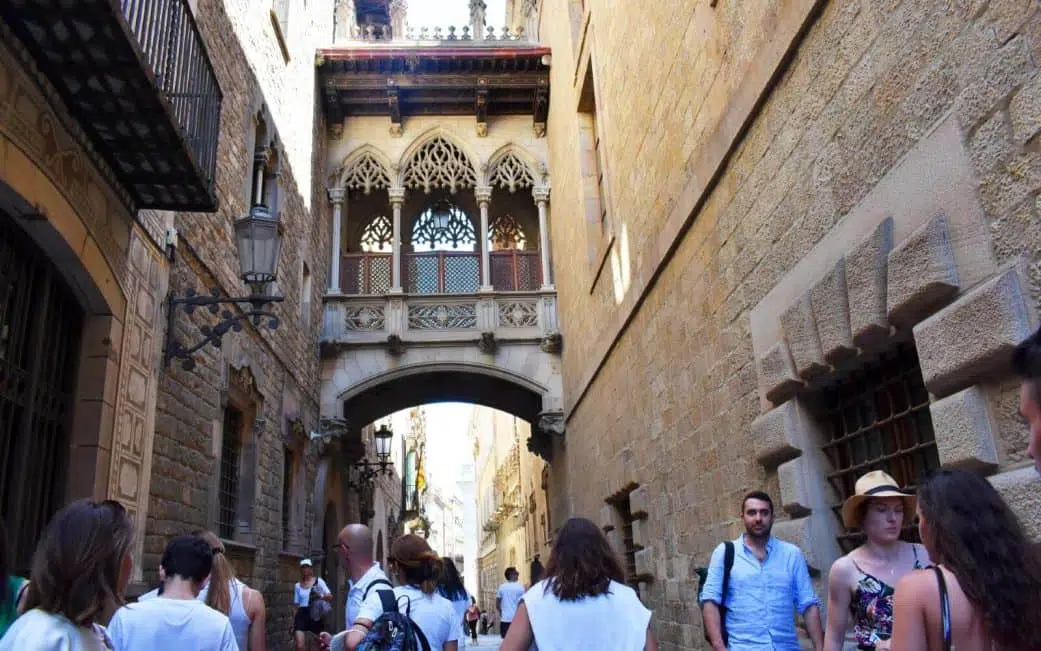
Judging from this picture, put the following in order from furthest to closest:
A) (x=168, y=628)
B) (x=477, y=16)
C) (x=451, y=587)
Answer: (x=477, y=16) < (x=451, y=587) < (x=168, y=628)

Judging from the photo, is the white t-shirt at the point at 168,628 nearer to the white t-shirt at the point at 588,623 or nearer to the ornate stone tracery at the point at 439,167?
the white t-shirt at the point at 588,623

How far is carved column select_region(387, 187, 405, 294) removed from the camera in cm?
1398

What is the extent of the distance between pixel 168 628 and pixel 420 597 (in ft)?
2.95

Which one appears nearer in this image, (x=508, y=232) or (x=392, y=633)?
(x=392, y=633)

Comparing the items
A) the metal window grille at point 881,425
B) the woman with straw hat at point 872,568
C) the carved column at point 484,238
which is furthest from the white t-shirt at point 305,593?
the woman with straw hat at point 872,568

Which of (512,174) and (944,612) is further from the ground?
(512,174)

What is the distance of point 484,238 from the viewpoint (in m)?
14.4

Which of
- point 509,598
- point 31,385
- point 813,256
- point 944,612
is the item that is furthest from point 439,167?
point 944,612

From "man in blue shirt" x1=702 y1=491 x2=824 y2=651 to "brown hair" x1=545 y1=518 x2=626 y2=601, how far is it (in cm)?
127

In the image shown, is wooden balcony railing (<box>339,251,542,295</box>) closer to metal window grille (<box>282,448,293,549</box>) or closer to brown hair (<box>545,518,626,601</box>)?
metal window grille (<box>282,448,293,549</box>)

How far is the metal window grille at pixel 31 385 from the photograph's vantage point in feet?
14.9

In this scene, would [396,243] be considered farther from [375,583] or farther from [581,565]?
[581,565]

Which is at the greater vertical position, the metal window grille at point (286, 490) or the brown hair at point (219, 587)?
the metal window grille at point (286, 490)

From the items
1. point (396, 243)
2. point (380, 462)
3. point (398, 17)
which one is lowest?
point (380, 462)
